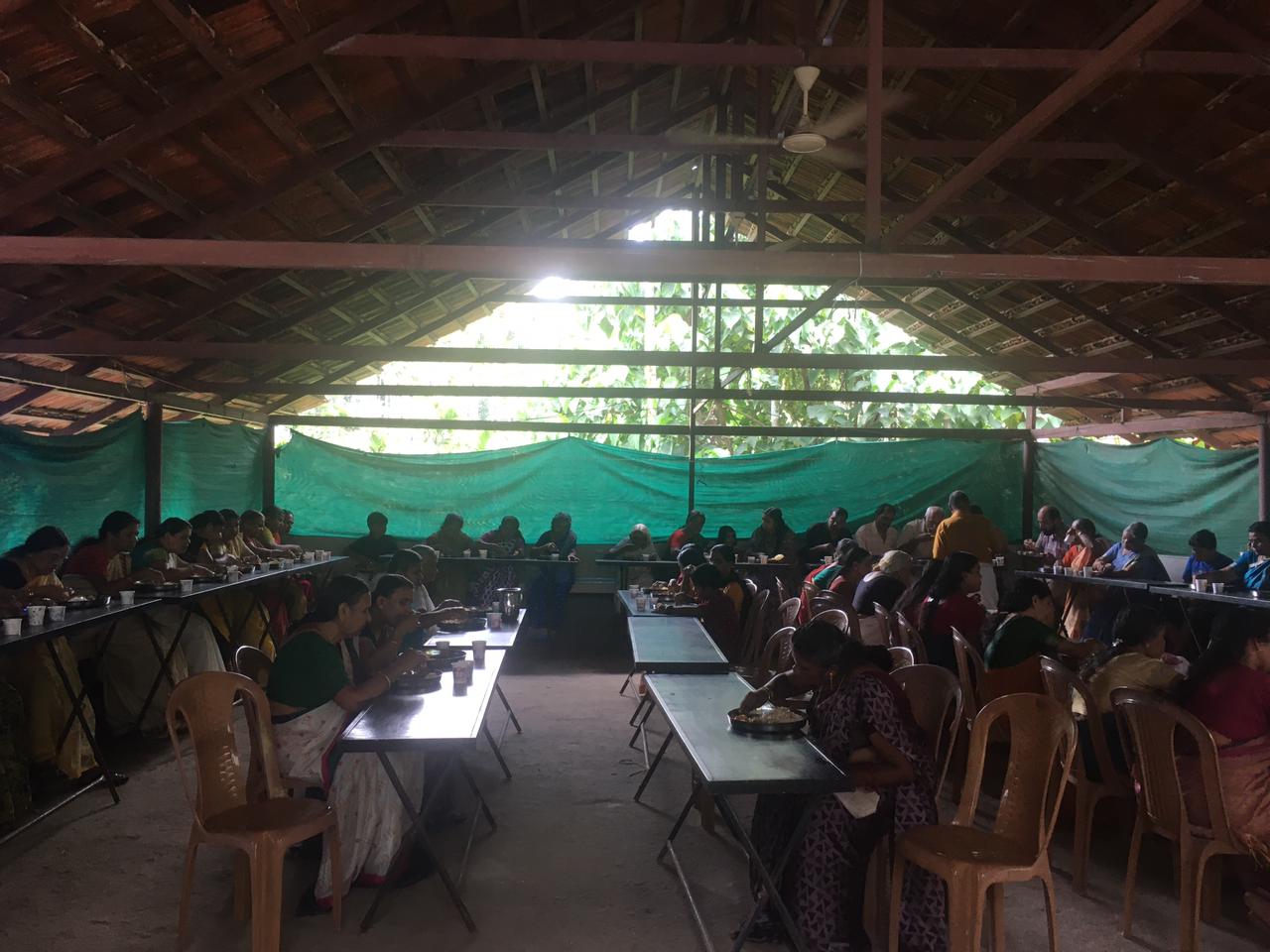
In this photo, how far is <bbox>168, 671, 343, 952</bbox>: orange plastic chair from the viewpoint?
2.78 m

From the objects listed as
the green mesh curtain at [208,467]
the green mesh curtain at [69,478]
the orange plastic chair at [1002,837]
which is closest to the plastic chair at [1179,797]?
the orange plastic chair at [1002,837]

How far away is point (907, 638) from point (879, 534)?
16.5ft

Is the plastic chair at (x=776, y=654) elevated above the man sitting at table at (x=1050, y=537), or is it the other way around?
the man sitting at table at (x=1050, y=537)

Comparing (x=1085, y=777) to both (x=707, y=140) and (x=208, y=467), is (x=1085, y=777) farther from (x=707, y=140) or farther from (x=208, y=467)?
(x=208, y=467)

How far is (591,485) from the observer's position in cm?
1055

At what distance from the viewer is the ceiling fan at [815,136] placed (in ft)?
16.2

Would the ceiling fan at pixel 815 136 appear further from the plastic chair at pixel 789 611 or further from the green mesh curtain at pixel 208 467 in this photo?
the green mesh curtain at pixel 208 467

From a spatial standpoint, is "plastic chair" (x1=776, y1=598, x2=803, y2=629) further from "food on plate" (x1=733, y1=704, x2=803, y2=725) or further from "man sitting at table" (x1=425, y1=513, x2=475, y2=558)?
"man sitting at table" (x1=425, y1=513, x2=475, y2=558)

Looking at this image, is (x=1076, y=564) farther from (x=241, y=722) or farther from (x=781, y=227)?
(x=241, y=722)

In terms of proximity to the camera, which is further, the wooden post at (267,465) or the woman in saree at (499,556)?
the wooden post at (267,465)

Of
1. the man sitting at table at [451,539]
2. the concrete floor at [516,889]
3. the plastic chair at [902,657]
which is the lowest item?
the concrete floor at [516,889]

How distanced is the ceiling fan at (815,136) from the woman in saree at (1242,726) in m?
3.11

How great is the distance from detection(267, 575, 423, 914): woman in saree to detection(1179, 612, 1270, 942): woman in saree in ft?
9.11

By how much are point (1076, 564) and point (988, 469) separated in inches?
80.6
